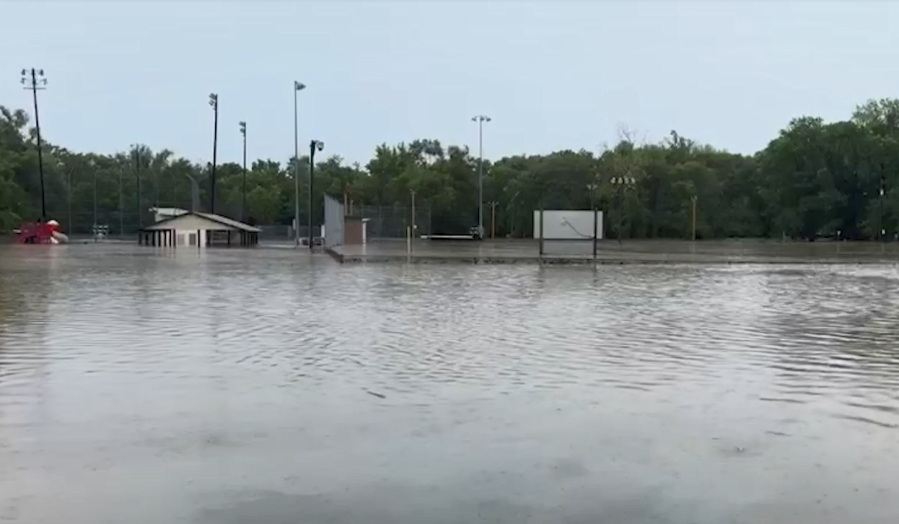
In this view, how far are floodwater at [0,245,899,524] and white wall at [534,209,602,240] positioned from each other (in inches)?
877

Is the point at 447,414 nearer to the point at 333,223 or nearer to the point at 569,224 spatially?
the point at 569,224

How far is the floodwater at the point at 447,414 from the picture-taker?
189 inches

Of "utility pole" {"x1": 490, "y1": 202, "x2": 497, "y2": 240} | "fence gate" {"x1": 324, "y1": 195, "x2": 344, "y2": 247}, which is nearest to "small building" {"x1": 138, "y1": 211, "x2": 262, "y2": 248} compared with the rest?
"fence gate" {"x1": 324, "y1": 195, "x2": 344, "y2": 247}

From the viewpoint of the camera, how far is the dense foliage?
3078 inches

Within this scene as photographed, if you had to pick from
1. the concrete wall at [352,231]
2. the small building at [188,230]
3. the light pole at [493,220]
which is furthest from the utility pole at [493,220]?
the concrete wall at [352,231]

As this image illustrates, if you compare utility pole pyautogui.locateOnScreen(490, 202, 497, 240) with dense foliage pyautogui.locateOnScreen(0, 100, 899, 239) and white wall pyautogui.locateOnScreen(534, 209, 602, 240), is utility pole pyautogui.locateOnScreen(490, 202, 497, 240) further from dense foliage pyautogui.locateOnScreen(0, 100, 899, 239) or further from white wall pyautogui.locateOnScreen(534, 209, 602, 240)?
white wall pyautogui.locateOnScreen(534, 209, 602, 240)

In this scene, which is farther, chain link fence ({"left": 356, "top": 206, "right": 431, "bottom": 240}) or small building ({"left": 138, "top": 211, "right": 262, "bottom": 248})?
chain link fence ({"left": 356, "top": 206, "right": 431, "bottom": 240})

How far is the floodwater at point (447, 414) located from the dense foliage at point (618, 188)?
204 feet

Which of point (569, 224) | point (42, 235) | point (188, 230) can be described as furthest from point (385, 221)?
point (569, 224)

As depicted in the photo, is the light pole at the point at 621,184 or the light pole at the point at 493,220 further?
the light pole at the point at 493,220

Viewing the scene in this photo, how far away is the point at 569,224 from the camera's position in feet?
122

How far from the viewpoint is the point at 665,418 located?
680 cm

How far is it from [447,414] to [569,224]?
30884 mm

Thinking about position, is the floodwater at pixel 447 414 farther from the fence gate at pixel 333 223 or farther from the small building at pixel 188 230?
the small building at pixel 188 230
